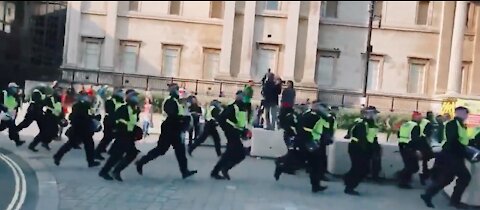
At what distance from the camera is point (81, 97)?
1388cm

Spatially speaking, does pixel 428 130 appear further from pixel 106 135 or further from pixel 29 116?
pixel 29 116

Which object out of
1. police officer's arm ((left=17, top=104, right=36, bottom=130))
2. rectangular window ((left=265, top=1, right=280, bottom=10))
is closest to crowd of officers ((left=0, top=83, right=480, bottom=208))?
police officer's arm ((left=17, top=104, right=36, bottom=130))

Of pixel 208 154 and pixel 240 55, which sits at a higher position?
pixel 240 55

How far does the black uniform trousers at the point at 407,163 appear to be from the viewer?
557 inches

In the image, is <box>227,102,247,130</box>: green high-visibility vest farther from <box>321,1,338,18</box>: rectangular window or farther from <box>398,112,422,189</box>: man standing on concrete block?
<box>321,1,338,18</box>: rectangular window

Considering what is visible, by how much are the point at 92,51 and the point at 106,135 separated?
81.6ft

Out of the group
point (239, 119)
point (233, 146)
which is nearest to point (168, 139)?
point (233, 146)

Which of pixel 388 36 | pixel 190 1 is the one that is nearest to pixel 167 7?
pixel 190 1

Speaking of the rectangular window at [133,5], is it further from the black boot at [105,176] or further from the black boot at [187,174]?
the black boot at [105,176]

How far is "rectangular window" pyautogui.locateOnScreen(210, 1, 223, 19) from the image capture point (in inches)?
1558

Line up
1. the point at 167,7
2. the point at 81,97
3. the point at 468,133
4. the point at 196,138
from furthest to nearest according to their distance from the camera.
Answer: the point at 167,7 < the point at 196,138 < the point at 81,97 < the point at 468,133

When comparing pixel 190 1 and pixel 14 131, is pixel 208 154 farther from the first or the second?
pixel 190 1

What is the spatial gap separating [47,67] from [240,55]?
2318 centimetres

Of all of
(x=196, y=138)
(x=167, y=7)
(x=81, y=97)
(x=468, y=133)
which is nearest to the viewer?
(x=468, y=133)
